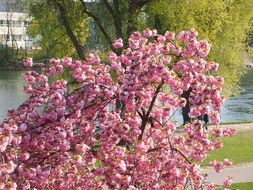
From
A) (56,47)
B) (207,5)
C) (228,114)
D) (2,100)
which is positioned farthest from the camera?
(2,100)

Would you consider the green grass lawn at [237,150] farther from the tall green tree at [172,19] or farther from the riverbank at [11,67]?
the riverbank at [11,67]

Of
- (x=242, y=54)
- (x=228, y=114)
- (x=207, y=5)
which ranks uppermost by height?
(x=207, y=5)

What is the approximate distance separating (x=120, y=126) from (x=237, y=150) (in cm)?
1439

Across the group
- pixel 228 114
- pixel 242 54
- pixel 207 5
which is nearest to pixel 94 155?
pixel 207 5

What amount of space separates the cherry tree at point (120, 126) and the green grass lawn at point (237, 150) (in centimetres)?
1129

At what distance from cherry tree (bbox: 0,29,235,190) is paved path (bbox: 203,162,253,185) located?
781 cm

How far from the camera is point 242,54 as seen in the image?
33875mm

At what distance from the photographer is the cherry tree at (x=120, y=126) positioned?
6816 mm

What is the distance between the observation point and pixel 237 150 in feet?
68.5

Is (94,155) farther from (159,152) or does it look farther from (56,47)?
(56,47)

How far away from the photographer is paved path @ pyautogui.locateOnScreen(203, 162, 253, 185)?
15719 mm

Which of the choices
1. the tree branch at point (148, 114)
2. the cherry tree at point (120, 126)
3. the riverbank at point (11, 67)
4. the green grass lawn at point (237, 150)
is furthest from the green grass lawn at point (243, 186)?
the riverbank at point (11, 67)

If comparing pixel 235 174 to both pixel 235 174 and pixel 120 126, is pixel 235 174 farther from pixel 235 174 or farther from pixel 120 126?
pixel 120 126

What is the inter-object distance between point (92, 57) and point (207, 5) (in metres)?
18.9
